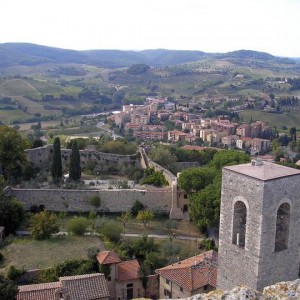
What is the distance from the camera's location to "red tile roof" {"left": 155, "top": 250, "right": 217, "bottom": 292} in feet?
53.1

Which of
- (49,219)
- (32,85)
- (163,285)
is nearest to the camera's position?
(163,285)

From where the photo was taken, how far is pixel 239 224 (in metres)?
12.4

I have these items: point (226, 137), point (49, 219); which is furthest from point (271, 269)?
point (226, 137)

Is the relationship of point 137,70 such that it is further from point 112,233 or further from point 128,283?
point 128,283

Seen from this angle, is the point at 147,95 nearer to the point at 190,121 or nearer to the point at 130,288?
the point at 190,121

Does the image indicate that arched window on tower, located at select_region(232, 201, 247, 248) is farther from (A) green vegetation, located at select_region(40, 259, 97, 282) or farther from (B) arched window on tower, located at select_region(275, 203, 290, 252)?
(A) green vegetation, located at select_region(40, 259, 97, 282)

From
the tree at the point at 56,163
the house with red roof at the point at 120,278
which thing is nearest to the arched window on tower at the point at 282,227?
the house with red roof at the point at 120,278

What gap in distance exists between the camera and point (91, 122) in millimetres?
75562

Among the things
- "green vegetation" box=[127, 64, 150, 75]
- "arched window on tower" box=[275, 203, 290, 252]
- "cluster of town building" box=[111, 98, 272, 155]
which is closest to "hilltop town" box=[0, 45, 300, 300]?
"arched window on tower" box=[275, 203, 290, 252]

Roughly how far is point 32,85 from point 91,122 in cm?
3482

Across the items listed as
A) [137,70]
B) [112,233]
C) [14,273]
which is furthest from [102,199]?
[137,70]

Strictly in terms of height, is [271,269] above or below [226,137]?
above

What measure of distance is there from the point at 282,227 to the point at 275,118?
7102cm

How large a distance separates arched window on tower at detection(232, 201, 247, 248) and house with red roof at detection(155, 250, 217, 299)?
4.43 metres
